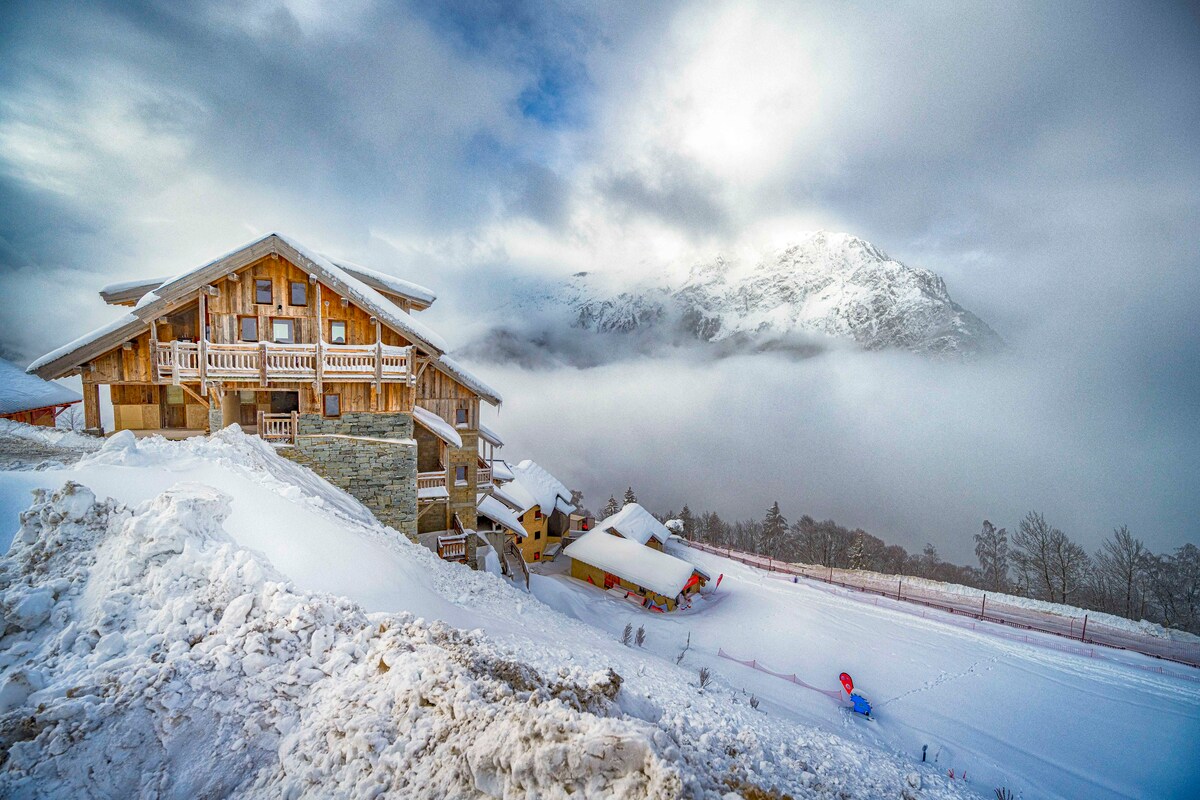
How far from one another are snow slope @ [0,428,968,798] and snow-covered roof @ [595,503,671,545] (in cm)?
3021

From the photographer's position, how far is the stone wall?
656 inches

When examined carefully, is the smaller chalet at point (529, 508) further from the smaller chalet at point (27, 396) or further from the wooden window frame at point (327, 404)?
the smaller chalet at point (27, 396)

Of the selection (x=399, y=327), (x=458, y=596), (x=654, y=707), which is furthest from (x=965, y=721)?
(x=399, y=327)

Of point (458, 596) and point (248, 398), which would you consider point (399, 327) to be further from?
point (458, 596)

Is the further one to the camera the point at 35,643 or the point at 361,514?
the point at 361,514

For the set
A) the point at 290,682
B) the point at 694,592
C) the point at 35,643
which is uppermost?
the point at 35,643

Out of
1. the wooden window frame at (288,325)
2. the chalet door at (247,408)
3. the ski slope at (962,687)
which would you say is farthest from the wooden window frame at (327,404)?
the ski slope at (962,687)

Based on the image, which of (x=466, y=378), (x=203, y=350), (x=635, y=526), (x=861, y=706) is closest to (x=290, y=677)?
(x=203, y=350)

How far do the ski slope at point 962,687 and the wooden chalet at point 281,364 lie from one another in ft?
44.6

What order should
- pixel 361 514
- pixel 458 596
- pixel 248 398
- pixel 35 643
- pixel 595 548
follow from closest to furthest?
pixel 35 643 < pixel 458 596 < pixel 361 514 < pixel 248 398 < pixel 595 548

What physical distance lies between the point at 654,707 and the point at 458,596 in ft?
20.3

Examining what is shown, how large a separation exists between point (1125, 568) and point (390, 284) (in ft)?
226

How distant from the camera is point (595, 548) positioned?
35.2 meters

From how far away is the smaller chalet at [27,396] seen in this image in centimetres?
2083
